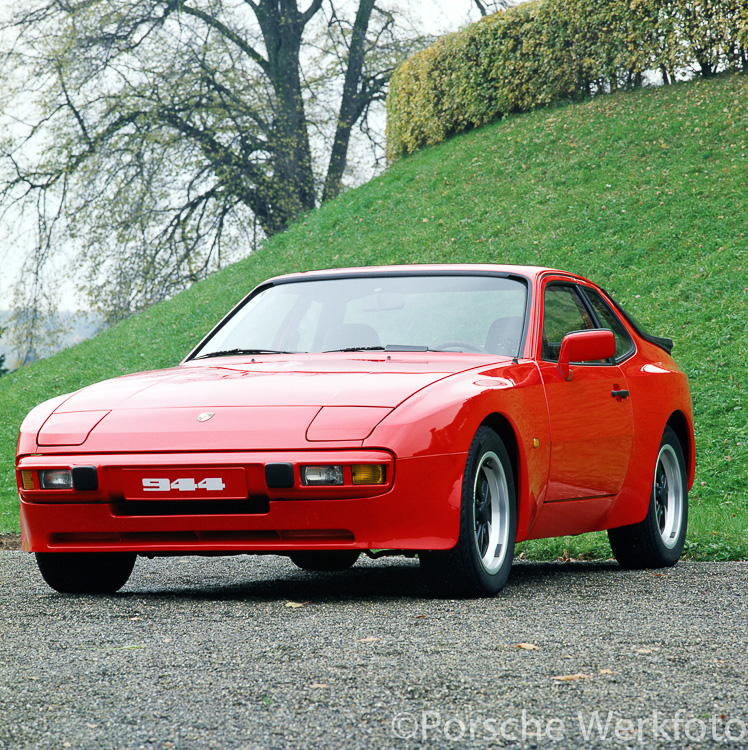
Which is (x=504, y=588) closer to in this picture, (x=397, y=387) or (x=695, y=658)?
(x=397, y=387)

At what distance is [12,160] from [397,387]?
2302cm

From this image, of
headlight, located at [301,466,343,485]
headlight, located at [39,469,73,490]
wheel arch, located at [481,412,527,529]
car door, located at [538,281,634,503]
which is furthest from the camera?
car door, located at [538,281,634,503]

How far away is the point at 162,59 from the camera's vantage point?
84.1ft

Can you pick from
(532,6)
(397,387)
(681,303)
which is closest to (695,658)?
(397,387)

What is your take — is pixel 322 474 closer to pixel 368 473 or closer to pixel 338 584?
pixel 368 473

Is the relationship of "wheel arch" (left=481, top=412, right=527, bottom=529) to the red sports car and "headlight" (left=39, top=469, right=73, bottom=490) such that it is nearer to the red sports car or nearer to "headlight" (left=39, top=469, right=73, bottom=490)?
the red sports car

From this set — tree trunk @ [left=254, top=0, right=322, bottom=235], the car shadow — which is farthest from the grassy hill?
the car shadow

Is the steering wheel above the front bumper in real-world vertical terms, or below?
above

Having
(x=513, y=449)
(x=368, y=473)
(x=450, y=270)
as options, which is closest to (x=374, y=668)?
(x=368, y=473)

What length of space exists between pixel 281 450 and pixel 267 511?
0.26 meters

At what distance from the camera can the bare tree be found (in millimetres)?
25047

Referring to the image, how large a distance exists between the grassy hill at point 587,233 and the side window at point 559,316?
11.5ft

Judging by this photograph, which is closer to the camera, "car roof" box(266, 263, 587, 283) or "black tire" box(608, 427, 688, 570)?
"car roof" box(266, 263, 587, 283)

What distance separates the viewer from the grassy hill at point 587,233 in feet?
42.2
